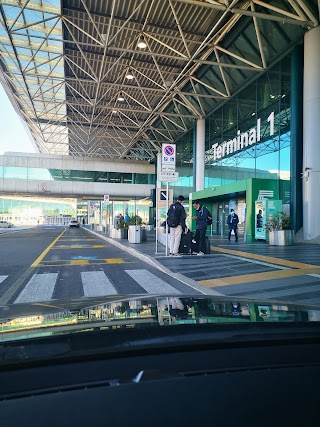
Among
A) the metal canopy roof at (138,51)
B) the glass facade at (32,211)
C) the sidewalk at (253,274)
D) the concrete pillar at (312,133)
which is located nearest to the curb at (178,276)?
the sidewalk at (253,274)

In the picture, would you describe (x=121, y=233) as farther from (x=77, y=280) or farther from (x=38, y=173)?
(x=38, y=173)

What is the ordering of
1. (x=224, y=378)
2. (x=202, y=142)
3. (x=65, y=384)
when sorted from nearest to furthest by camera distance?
(x=65, y=384)
(x=224, y=378)
(x=202, y=142)

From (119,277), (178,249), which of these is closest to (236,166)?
(178,249)

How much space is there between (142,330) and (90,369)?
1.32 feet

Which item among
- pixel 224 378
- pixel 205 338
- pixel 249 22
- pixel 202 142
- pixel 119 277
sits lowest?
pixel 119 277

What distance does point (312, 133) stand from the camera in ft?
52.4

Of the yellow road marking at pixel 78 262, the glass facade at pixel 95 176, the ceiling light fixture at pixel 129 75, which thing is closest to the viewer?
the yellow road marking at pixel 78 262

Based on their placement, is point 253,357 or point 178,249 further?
point 178,249

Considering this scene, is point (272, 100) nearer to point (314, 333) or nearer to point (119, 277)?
point (119, 277)

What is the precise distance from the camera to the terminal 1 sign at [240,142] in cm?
2072

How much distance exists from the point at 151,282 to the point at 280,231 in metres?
10.2

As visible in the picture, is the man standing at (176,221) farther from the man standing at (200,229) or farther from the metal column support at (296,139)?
the metal column support at (296,139)

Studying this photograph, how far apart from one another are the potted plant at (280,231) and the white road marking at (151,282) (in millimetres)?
8986

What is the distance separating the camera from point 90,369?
1.60 m
